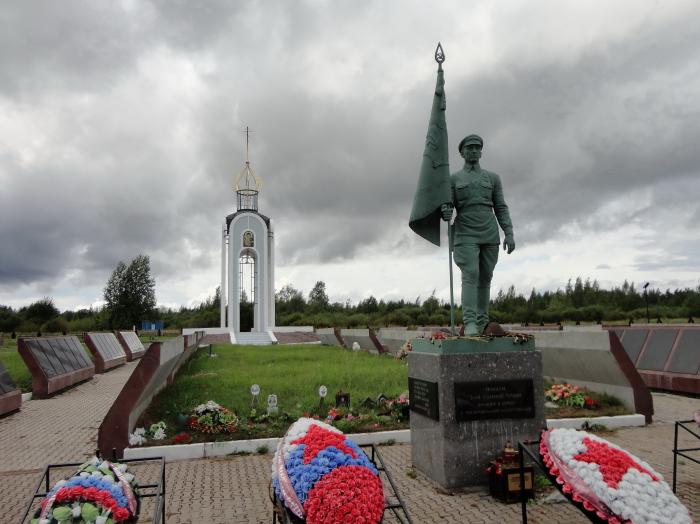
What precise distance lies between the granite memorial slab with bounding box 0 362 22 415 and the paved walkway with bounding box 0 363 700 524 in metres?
0.30

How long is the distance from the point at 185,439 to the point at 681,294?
180 feet

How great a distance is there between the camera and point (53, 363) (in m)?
14.0

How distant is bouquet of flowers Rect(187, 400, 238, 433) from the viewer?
24.4ft

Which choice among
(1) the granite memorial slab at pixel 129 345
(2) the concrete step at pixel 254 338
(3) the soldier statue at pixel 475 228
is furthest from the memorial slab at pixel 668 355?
(2) the concrete step at pixel 254 338

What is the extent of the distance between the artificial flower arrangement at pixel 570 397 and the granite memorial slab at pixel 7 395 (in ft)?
32.0

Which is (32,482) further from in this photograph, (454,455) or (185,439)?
(454,455)

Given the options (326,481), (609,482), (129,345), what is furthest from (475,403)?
(129,345)

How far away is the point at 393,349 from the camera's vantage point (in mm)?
18984

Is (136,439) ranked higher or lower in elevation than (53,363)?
lower

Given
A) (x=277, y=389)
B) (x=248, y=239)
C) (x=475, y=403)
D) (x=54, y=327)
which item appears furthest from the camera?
(x=54, y=327)

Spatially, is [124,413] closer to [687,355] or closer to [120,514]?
[120,514]

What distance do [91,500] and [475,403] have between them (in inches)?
141

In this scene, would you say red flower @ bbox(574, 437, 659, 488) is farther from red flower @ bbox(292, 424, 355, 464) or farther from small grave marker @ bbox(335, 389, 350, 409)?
small grave marker @ bbox(335, 389, 350, 409)

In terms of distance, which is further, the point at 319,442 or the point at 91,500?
the point at 319,442
